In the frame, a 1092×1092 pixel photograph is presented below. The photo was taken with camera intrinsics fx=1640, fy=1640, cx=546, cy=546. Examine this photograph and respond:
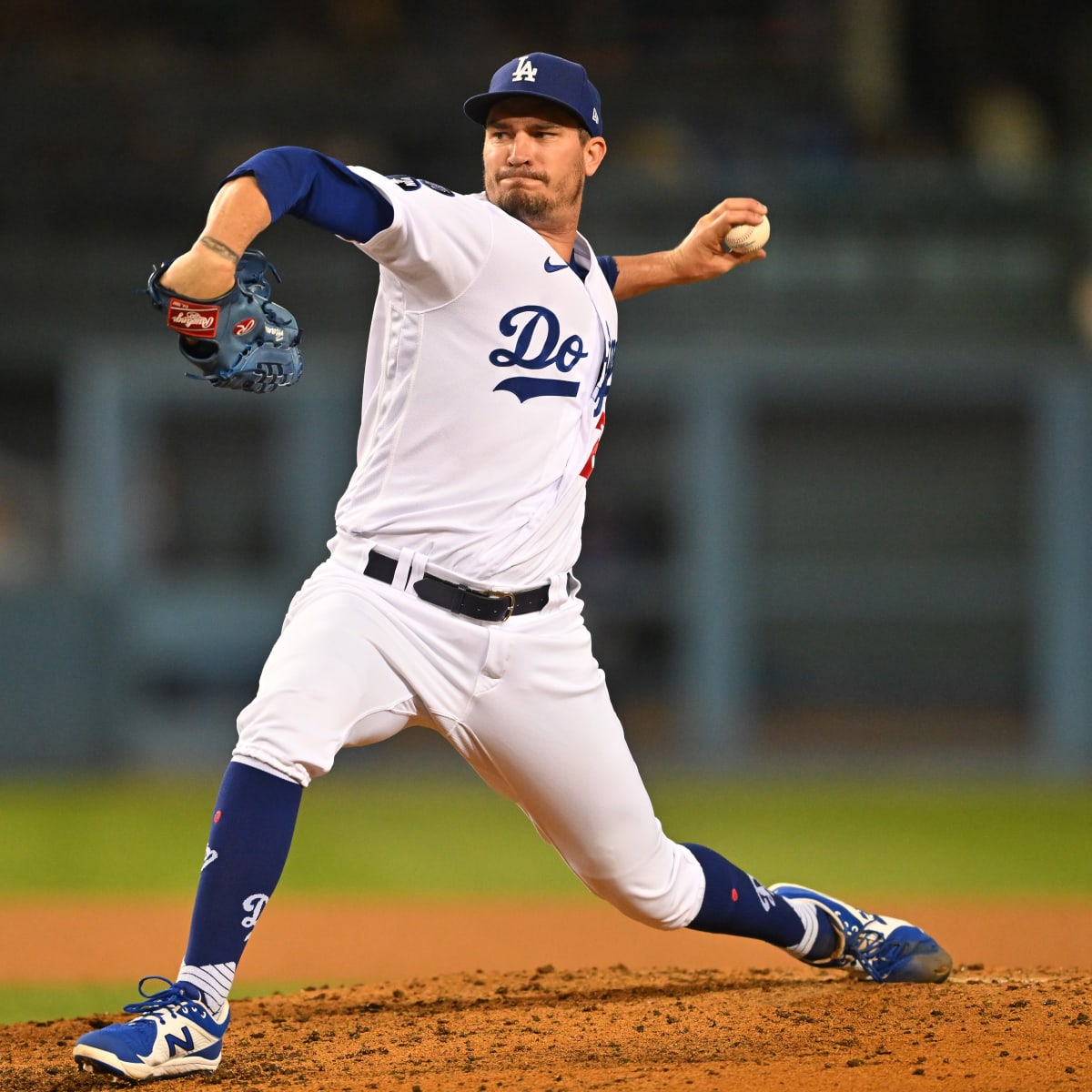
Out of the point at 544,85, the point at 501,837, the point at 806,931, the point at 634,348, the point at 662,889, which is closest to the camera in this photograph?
the point at 544,85

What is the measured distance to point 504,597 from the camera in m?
3.30

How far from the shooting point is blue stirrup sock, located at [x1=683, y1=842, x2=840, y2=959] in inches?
145

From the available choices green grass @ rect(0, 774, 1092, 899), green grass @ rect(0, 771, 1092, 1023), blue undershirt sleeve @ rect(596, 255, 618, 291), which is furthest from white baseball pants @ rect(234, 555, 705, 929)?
green grass @ rect(0, 774, 1092, 899)

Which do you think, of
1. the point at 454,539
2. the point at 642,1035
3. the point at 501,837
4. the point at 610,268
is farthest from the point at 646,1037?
the point at 501,837

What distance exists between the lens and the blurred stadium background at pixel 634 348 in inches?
469

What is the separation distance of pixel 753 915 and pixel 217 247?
1944 mm

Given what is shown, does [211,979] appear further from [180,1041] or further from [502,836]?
[502,836]

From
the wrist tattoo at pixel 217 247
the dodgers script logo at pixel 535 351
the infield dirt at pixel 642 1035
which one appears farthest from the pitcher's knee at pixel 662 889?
the wrist tattoo at pixel 217 247

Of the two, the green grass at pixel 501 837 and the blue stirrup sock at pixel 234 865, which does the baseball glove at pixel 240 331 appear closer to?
the blue stirrup sock at pixel 234 865

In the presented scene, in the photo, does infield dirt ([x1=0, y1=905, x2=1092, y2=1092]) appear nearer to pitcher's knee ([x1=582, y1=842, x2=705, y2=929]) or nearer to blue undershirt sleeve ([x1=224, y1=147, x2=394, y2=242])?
pitcher's knee ([x1=582, y1=842, x2=705, y2=929])

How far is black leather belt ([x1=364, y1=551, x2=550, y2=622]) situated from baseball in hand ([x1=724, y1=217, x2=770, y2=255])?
1021 millimetres

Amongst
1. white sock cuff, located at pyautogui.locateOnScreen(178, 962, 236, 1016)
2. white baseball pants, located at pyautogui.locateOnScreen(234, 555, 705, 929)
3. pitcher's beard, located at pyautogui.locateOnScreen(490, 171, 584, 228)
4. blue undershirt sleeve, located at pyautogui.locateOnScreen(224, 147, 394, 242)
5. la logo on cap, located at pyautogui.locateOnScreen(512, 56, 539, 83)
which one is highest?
la logo on cap, located at pyautogui.locateOnScreen(512, 56, 539, 83)

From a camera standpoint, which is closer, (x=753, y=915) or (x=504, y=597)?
(x=504, y=597)

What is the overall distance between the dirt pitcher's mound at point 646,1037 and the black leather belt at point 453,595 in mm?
867
